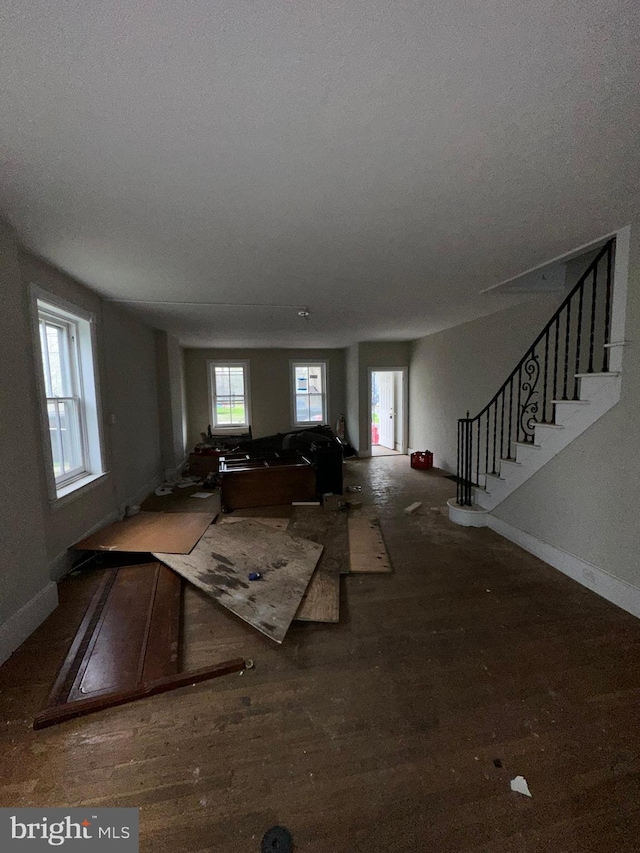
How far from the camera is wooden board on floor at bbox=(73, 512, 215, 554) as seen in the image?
316 cm

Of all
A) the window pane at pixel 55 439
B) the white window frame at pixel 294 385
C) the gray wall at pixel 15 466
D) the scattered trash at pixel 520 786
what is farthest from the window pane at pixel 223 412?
the scattered trash at pixel 520 786

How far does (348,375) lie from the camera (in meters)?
8.34

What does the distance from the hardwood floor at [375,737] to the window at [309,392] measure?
251 inches

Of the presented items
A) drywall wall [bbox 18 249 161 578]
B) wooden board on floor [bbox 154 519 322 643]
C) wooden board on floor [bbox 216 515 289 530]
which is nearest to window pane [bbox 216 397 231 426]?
drywall wall [bbox 18 249 161 578]

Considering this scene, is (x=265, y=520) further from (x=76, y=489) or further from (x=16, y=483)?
(x=16, y=483)

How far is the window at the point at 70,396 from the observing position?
3143 mm

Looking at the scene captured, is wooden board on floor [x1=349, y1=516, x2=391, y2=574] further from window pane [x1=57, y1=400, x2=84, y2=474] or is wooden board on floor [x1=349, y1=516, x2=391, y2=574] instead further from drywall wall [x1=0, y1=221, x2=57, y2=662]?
window pane [x1=57, y1=400, x2=84, y2=474]

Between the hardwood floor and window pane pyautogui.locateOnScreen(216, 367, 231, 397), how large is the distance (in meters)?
6.10

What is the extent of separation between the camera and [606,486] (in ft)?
8.54

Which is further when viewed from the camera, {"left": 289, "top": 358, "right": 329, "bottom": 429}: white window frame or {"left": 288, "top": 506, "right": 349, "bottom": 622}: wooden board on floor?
{"left": 289, "top": 358, "right": 329, "bottom": 429}: white window frame

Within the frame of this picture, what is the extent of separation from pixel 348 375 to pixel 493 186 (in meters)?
6.49

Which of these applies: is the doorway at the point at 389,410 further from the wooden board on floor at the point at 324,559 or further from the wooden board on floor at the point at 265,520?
the wooden board on floor at the point at 265,520

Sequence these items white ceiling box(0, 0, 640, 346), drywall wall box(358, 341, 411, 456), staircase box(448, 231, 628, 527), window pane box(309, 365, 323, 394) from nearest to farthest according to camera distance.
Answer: white ceiling box(0, 0, 640, 346)
staircase box(448, 231, 628, 527)
drywall wall box(358, 341, 411, 456)
window pane box(309, 365, 323, 394)

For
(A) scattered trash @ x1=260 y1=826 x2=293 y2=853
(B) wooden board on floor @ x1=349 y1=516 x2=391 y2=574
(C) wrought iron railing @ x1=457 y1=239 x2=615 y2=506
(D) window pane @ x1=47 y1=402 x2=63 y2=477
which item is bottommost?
(A) scattered trash @ x1=260 y1=826 x2=293 y2=853
